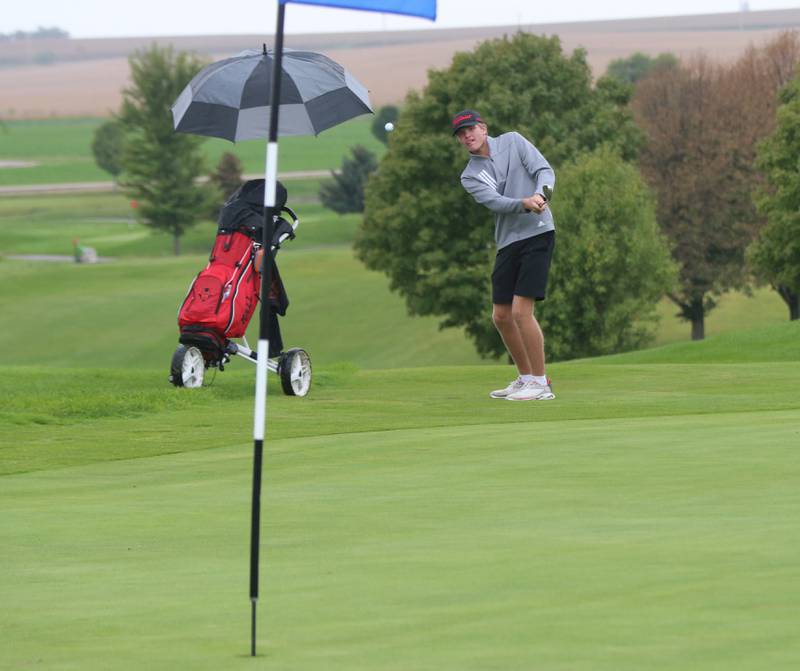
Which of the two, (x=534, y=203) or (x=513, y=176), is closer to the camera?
(x=534, y=203)

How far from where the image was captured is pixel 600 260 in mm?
49625

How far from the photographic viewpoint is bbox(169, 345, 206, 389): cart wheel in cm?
1388

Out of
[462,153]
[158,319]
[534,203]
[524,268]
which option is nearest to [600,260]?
[462,153]

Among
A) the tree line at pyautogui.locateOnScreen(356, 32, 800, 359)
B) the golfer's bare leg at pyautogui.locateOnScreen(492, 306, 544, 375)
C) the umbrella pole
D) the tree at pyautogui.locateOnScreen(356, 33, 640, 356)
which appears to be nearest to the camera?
the umbrella pole

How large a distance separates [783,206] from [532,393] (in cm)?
3826

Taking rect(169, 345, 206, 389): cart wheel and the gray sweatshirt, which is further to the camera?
rect(169, 345, 206, 389): cart wheel

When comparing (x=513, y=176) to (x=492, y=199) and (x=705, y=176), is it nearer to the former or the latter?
(x=492, y=199)

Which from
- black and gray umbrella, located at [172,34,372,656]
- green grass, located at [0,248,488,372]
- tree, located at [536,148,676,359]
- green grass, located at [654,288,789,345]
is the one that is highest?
black and gray umbrella, located at [172,34,372,656]

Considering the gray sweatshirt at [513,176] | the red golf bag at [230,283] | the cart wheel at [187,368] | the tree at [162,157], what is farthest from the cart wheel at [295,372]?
the tree at [162,157]

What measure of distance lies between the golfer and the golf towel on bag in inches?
81.0

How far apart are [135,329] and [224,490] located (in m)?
58.2

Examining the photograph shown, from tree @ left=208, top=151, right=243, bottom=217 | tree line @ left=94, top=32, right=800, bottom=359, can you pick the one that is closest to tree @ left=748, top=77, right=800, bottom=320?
tree line @ left=94, top=32, right=800, bottom=359

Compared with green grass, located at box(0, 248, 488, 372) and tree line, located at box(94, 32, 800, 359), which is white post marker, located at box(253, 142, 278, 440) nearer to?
tree line, located at box(94, 32, 800, 359)

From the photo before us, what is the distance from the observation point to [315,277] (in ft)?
263
